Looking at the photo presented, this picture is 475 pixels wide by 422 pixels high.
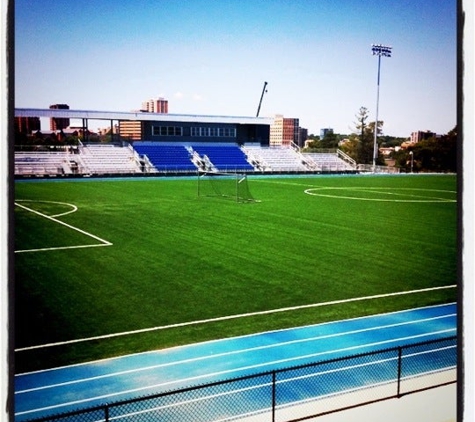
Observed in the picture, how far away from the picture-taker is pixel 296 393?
4.80 m

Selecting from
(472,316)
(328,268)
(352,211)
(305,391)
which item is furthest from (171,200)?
(472,316)

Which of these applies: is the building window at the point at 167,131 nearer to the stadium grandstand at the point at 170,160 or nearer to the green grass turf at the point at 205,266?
the stadium grandstand at the point at 170,160

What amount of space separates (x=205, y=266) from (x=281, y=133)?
3064 cm

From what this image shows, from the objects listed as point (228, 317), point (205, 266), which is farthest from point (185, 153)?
point (228, 317)

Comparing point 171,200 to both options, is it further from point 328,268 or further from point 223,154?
point 223,154

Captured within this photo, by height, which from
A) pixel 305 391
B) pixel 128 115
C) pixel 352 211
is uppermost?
pixel 128 115

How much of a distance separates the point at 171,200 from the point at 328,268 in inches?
373

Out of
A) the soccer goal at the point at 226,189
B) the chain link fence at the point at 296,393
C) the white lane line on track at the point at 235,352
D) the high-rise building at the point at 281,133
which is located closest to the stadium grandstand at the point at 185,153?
the high-rise building at the point at 281,133

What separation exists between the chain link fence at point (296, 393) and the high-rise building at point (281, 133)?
29.8 meters

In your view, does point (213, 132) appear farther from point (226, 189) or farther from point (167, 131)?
point (226, 189)

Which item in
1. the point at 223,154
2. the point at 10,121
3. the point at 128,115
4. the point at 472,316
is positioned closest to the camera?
the point at 10,121

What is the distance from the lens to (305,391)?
15.9 ft

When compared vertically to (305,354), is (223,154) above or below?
above

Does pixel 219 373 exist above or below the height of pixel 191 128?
below
